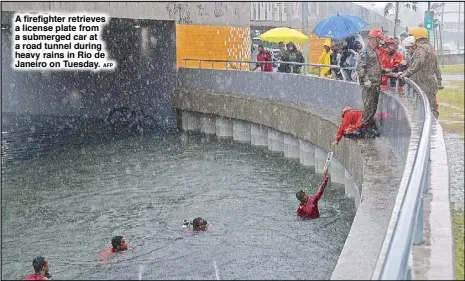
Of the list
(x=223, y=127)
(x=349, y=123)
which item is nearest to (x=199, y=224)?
(x=349, y=123)

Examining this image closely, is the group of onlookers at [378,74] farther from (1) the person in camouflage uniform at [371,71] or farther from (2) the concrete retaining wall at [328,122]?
(2) the concrete retaining wall at [328,122]

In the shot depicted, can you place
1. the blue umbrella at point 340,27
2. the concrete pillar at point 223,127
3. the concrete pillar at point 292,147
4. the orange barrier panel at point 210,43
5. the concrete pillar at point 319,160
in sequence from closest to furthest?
the concrete pillar at point 319,160 → the blue umbrella at point 340,27 → the concrete pillar at point 292,147 → the concrete pillar at point 223,127 → the orange barrier panel at point 210,43

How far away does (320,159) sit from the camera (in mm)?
22266

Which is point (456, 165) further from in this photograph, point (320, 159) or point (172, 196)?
point (320, 159)

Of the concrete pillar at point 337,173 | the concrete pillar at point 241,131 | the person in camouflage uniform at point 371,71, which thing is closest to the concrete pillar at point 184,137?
the concrete pillar at point 241,131

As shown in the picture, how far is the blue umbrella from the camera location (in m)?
24.3

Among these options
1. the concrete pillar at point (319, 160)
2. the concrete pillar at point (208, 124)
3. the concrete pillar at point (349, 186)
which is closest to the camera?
the concrete pillar at point (349, 186)

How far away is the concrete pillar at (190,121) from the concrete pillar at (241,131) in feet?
10.4

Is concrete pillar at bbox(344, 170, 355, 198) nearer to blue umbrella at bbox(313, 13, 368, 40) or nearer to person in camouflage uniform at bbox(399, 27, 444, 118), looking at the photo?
person in camouflage uniform at bbox(399, 27, 444, 118)

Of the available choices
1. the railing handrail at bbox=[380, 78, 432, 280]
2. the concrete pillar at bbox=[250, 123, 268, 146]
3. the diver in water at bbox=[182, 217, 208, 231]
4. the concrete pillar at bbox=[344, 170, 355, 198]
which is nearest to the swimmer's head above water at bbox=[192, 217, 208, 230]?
the diver in water at bbox=[182, 217, 208, 231]

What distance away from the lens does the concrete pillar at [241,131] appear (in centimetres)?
2966

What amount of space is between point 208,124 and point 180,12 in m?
4.97

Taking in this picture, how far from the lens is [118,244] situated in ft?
45.4

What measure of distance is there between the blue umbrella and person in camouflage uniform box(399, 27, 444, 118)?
30.9ft
